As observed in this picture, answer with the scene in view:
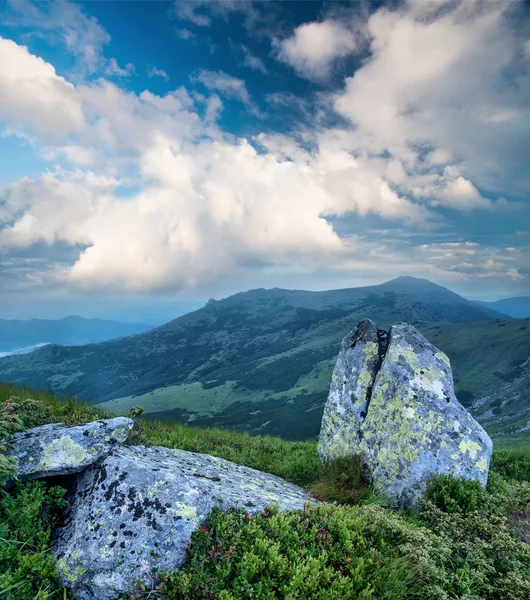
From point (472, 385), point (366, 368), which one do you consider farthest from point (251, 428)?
point (366, 368)

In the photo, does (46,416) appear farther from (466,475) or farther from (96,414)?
(466,475)

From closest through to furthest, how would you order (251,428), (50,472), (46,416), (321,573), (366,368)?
(321,573) → (50,472) → (46,416) → (366,368) → (251,428)

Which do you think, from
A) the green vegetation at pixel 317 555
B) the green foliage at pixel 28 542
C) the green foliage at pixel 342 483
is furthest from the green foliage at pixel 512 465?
the green foliage at pixel 28 542

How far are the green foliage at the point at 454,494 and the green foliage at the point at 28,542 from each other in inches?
356

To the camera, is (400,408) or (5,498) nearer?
(5,498)

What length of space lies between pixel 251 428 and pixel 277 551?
174678 millimetres

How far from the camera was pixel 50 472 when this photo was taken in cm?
761

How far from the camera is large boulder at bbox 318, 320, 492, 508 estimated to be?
1062 centimetres

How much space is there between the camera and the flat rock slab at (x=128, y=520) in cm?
593

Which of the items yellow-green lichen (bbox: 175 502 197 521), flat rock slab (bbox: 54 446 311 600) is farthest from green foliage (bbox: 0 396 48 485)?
yellow-green lichen (bbox: 175 502 197 521)

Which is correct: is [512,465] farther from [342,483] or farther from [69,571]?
[69,571]

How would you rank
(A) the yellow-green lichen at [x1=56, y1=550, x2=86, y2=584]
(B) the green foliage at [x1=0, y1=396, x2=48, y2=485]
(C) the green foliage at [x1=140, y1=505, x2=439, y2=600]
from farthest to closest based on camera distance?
(B) the green foliage at [x1=0, y1=396, x2=48, y2=485], (A) the yellow-green lichen at [x1=56, y1=550, x2=86, y2=584], (C) the green foliage at [x1=140, y1=505, x2=439, y2=600]

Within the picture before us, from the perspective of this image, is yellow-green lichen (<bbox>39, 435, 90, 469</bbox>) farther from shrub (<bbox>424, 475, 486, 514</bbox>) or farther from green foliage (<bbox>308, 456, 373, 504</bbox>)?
shrub (<bbox>424, 475, 486, 514</bbox>)

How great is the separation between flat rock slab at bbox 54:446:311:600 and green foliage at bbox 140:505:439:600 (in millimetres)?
407
